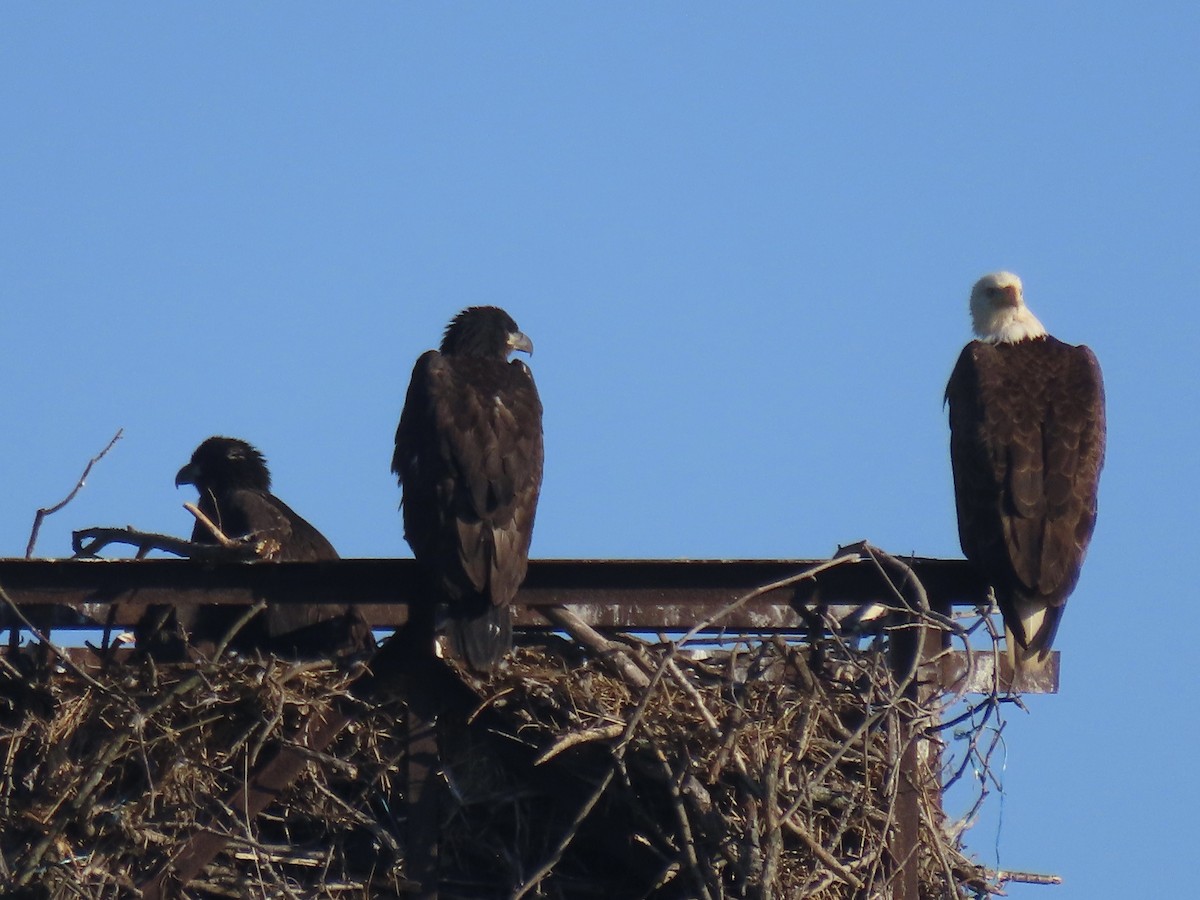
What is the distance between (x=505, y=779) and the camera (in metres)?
8.26

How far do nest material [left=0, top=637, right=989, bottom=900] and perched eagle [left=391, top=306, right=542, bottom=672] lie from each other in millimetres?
316

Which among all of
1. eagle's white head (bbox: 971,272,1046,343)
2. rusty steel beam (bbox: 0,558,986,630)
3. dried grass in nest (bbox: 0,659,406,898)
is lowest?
dried grass in nest (bbox: 0,659,406,898)

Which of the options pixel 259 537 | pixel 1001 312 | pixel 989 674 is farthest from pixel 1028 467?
pixel 259 537

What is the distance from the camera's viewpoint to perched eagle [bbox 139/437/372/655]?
359 inches

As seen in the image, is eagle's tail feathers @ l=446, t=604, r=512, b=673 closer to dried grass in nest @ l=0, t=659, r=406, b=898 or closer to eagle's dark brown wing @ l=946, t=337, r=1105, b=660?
dried grass in nest @ l=0, t=659, r=406, b=898

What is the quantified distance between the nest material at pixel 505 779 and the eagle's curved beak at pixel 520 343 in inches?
121

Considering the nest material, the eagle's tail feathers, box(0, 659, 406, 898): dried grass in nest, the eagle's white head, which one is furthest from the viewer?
the eagle's white head

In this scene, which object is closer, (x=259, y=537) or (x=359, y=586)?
(x=359, y=586)

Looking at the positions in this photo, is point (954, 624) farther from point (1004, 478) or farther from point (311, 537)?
point (311, 537)

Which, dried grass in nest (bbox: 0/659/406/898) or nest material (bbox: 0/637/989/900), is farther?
dried grass in nest (bbox: 0/659/406/898)

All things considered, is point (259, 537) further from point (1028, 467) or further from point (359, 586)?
point (1028, 467)

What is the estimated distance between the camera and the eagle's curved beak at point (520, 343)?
36.6ft

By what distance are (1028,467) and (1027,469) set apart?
20 millimetres

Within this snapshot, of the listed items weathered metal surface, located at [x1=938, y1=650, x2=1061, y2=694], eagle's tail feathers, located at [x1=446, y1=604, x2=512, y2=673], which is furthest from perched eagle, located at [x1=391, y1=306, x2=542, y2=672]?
weathered metal surface, located at [x1=938, y1=650, x2=1061, y2=694]
